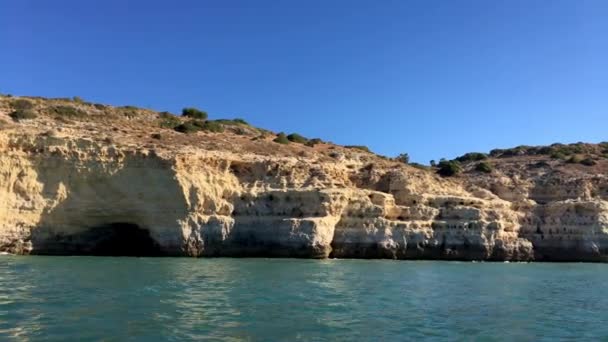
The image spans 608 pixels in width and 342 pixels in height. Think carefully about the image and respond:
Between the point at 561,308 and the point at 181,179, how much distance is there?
825 inches


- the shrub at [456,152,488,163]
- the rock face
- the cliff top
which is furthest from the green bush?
the shrub at [456,152,488,163]

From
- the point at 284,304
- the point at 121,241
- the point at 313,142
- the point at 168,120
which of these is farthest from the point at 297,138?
the point at 284,304

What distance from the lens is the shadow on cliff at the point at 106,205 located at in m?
29.5

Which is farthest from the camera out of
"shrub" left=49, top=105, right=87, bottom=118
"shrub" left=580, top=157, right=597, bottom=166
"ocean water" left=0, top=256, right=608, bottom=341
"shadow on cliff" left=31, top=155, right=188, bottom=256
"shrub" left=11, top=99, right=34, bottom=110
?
"shrub" left=580, top=157, right=597, bottom=166

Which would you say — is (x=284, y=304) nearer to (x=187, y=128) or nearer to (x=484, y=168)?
(x=187, y=128)

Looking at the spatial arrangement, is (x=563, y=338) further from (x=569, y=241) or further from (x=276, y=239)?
(x=569, y=241)

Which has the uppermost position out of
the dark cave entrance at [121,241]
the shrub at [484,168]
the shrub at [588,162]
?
the shrub at [588,162]

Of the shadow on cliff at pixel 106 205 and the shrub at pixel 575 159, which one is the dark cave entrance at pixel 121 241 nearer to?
the shadow on cliff at pixel 106 205

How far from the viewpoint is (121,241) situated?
3200 centimetres

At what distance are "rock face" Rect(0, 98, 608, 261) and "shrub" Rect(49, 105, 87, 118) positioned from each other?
131 centimetres

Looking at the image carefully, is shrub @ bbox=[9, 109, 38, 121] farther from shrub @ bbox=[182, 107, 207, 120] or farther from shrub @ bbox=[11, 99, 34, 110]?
shrub @ bbox=[182, 107, 207, 120]

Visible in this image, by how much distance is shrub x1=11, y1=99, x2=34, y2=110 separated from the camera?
37072mm

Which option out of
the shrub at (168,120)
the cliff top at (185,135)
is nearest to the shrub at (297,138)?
the cliff top at (185,135)

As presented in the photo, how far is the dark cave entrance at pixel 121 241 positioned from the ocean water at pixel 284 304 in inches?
288
